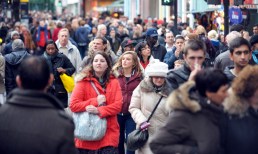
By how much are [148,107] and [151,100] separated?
0.29 feet

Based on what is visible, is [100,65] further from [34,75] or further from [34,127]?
[34,127]

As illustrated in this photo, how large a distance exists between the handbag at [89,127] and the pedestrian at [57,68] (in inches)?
150

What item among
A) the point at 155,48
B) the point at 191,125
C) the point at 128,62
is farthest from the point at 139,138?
the point at 155,48

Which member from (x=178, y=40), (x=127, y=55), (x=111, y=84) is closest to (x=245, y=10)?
(x=178, y=40)

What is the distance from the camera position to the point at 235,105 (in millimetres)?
6223

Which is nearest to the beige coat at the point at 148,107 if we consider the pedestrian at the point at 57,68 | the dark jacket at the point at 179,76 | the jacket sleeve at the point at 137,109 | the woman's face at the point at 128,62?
the jacket sleeve at the point at 137,109

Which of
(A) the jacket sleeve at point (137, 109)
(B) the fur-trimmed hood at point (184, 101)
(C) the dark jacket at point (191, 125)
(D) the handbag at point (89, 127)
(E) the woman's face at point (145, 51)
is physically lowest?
(D) the handbag at point (89, 127)

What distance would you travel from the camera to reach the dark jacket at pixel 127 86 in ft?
36.6

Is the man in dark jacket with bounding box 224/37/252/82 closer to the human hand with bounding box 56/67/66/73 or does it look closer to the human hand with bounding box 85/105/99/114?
the human hand with bounding box 85/105/99/114

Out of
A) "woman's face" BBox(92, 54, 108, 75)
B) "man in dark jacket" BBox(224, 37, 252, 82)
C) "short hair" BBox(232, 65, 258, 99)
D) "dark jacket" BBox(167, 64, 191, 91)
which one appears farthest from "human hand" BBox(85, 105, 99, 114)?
"short hair" BBox(232, 65, 258, 99)

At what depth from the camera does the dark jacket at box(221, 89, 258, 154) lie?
20.3ft

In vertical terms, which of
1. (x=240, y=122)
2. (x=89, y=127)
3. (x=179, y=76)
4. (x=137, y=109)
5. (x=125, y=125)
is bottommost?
(x=125, y=125)

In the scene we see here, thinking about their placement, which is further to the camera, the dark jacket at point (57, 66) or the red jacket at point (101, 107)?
the dark jacket at point (57, 66)

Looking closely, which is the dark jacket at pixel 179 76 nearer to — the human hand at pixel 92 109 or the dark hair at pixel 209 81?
the human hand at pixel 92 109
